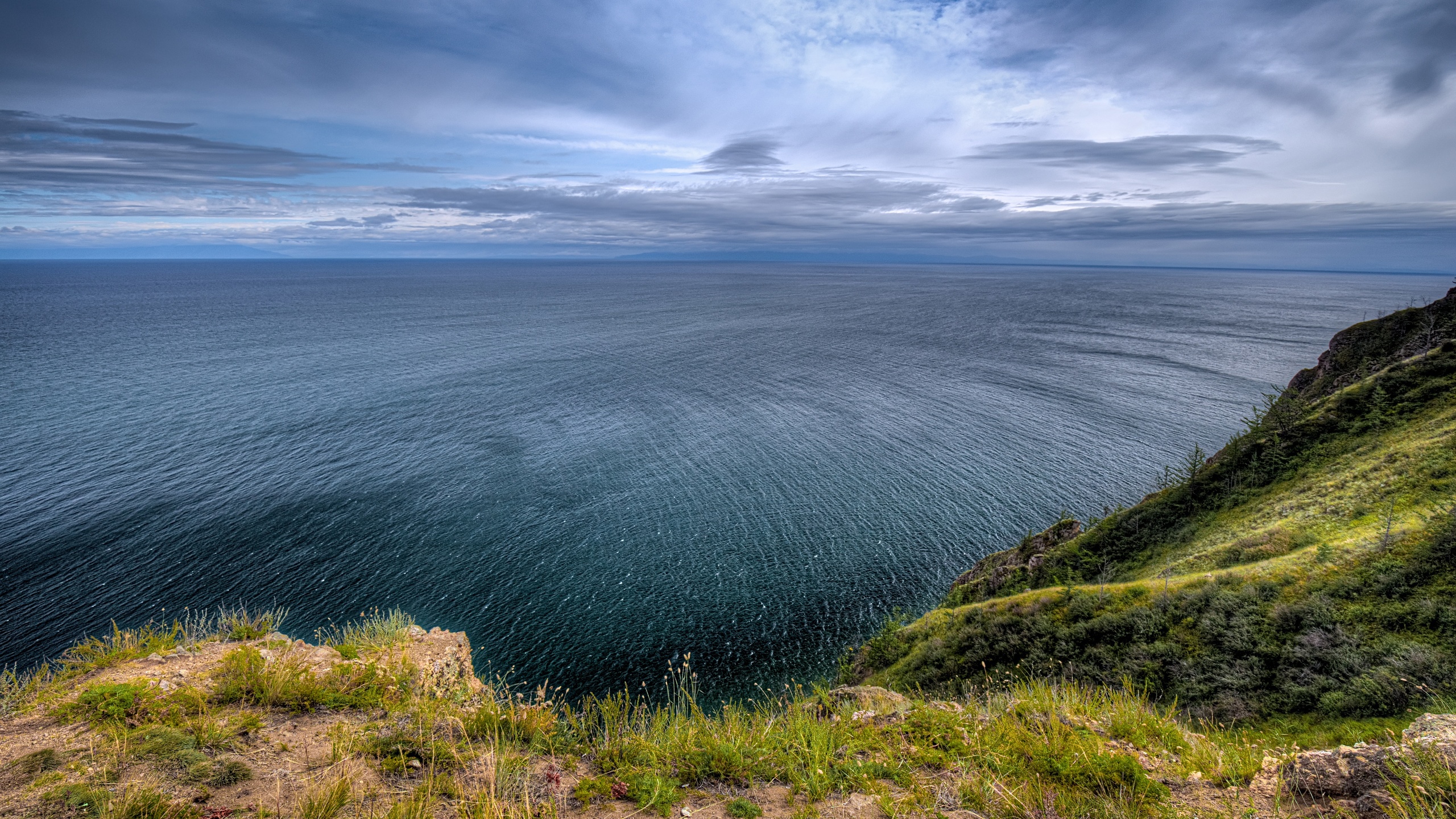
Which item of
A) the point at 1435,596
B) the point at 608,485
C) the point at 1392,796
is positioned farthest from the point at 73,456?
the point at 1435,596

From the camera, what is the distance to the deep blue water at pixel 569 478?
2911 centimetres

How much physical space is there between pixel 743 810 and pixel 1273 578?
52.2 feet

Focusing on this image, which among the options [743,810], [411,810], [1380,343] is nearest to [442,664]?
[411,810]

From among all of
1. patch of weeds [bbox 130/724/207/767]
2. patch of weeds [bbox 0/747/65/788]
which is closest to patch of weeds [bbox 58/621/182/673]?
patch of weeds [bbox 0/747/65/788]

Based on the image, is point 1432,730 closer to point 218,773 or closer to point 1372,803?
point 1372,803

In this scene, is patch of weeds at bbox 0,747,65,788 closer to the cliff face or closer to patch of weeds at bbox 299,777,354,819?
patch of weeds at bbox 299,777,354,819

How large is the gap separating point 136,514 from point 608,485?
28.5 metres

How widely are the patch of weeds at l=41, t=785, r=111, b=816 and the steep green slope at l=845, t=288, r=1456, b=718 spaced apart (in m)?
16.4

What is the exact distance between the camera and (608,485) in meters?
42.9

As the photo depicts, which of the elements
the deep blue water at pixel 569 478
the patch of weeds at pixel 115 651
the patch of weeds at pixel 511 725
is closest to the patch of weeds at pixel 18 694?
the patch of weeds at pixel 115 651

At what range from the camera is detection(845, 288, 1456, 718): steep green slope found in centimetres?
1232

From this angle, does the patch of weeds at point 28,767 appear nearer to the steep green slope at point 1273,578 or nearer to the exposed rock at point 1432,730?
the exposed rock at point 1432,730

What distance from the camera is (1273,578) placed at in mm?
15031

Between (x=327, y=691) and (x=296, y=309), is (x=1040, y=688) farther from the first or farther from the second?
(x=296, y=309)
